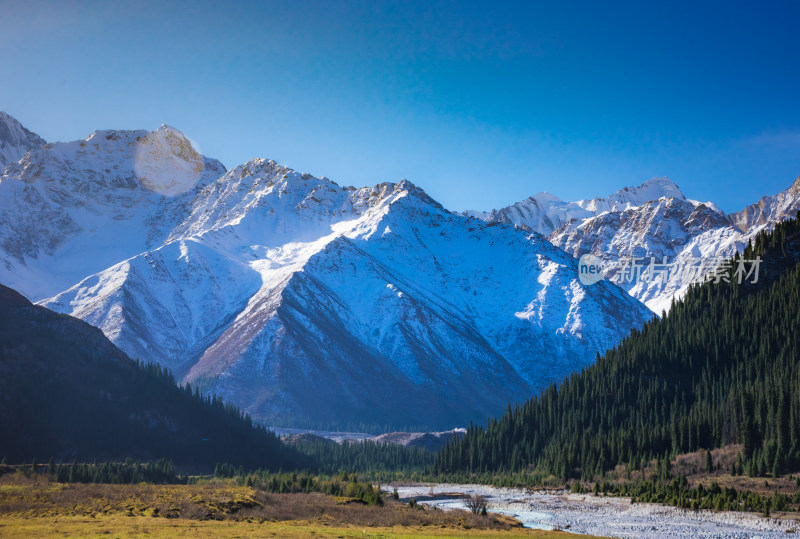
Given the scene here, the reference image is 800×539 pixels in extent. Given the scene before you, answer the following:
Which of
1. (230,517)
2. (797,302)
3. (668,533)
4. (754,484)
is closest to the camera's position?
(230,517)

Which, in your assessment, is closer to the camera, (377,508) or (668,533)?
(668,533)

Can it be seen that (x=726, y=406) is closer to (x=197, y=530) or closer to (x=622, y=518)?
(x=622, y=518)

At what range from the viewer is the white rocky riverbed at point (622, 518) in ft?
340

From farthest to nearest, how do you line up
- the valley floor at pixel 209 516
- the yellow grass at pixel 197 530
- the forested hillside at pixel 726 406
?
the forested hillside at pixel 726 406, the valley floor at pixel 209 516, the yellow grass at pixel 197 530

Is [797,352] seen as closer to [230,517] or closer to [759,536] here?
[759,536]

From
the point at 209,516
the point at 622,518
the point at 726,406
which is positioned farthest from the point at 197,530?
the point at 726,406

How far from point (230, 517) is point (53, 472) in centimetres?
6967

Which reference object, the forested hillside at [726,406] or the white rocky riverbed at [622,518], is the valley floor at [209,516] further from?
the forested hillside at [726,406]

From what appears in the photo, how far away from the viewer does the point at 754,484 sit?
429 ft

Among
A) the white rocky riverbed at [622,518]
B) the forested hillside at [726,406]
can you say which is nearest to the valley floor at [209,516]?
the white rocky riverbed at [622,518]

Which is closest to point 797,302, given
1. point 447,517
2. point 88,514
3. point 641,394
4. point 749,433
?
point 641,394

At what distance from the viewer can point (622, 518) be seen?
122 meters

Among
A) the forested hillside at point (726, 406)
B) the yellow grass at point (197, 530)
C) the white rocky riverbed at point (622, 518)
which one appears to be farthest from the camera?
the forested hillside at point (726, 406)

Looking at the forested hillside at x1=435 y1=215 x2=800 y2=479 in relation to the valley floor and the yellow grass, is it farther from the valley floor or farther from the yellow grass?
the yellow grass
